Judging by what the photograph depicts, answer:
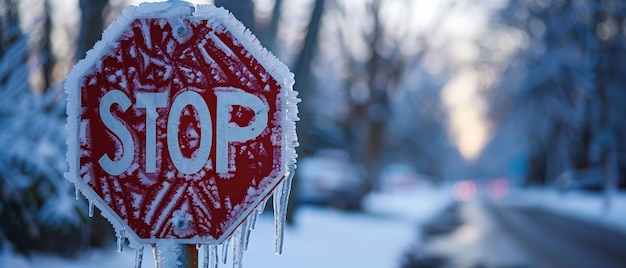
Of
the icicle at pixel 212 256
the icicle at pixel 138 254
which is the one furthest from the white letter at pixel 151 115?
the icicle at pixel 212 256

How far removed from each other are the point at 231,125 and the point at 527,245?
1323 cm

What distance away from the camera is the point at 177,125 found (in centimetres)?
193

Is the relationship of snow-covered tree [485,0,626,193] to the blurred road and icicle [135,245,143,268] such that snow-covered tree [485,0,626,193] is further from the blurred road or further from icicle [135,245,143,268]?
icicle [135,245,143,268]

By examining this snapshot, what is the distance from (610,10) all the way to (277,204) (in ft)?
89.5

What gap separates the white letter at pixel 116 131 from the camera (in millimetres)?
1932

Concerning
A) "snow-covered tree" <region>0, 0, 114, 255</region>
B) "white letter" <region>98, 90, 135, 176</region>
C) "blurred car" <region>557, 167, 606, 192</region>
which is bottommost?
"white letter" <region>98, 90, 135, 176</region>

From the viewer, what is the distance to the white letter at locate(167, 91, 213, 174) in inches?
75.2

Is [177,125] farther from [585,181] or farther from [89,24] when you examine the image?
[585,181]

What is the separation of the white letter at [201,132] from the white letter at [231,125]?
0.03 m

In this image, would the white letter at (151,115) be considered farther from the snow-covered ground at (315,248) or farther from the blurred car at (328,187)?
the blurred car at (328,187)

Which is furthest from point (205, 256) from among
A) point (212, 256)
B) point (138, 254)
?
point (138, 254)

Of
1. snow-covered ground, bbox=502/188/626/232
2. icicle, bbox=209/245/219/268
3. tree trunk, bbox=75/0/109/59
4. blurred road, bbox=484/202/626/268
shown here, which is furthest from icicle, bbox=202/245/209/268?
snow-covered ground, bbox=502/188/626/232

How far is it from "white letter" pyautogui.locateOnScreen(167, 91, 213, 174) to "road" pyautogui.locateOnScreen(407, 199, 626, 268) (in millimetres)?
9483

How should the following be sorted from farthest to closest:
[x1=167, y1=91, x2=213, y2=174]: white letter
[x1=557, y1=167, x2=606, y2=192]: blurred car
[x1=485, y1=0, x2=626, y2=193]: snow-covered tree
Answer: [x1=557, y1=167, x2=606, y2=192]: blurred car
[x1=485, y1=0, x2=626, y2=193]: snow-covered tree
[x1=167, y1=91, x2=213, y2=174]: white letter
